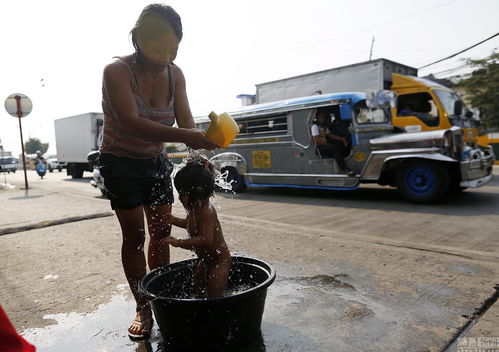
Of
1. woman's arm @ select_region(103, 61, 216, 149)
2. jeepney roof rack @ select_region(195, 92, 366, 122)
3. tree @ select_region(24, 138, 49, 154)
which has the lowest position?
woman's arm @ select_region(103, 61, 216, 149)

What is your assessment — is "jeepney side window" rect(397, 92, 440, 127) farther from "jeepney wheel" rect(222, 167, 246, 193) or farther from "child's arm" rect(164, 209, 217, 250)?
"child's arm" rect(164, 209, 217, 250)

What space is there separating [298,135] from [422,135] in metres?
2.47

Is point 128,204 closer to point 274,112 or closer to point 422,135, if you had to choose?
point 422,135

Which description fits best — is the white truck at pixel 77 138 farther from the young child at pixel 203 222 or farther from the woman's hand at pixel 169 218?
the young child at pixel 203 222

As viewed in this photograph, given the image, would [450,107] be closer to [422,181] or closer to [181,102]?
[422,181]

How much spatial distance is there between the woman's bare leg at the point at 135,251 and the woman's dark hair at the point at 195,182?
0.39 m

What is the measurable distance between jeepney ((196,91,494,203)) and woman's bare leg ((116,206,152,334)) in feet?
18.0

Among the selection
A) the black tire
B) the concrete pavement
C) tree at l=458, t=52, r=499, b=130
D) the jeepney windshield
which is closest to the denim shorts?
the concrete pavement

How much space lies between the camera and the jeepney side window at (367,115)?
743cm

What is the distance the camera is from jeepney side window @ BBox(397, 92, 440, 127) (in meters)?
9.37

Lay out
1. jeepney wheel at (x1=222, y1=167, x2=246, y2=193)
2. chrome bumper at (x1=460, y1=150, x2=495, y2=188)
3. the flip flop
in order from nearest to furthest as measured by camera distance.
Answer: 1. the flip flop
2. chrome bumper at (x1=460, y1=150, x2=495, y2=188)
3. jeepney wheel at (x1=222, y1=167, x2=246, y2=193)

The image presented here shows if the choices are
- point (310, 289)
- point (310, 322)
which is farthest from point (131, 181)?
point (310, 289)

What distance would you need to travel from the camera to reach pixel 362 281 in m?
2.91

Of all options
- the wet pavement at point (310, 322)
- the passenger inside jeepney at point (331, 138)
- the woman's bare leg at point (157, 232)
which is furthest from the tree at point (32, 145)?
the woman's bare leg at point (157, 232)
